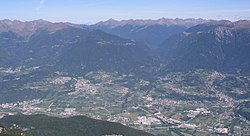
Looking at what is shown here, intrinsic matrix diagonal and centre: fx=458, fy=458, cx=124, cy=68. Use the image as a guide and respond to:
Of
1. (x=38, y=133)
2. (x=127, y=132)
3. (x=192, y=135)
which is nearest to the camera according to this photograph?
(x=38, y=133)

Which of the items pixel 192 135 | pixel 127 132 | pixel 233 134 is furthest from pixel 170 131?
pixel 127 132

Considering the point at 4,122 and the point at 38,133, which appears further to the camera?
the point at 4,122

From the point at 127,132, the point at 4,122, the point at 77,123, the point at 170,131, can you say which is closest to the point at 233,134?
the point at 170,131

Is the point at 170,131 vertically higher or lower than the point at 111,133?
lower

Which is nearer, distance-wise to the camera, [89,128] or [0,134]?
[0,134]

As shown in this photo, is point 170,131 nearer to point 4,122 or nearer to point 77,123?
point 77,123

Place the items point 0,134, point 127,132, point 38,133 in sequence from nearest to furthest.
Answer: point 0,134 < point 38,133 < point 127,132

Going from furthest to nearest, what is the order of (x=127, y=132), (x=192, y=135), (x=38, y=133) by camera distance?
(x=192, y=135) < (x=127, y=132) < (x=38, y=133)

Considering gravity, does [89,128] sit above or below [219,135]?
above

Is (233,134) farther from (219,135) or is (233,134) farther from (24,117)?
(24,117)
